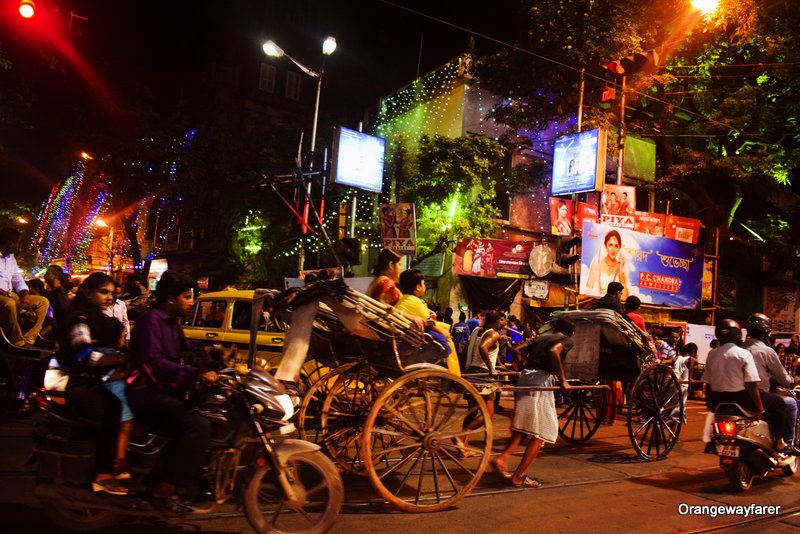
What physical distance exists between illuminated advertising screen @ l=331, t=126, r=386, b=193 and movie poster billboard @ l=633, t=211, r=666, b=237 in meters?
8.68

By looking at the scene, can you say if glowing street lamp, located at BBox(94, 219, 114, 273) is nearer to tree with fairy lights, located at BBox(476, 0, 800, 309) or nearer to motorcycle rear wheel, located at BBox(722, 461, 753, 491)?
tree with fairy lights, located at BBox(476, 0, 800, 309)

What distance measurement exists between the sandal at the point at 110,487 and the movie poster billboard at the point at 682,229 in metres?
19.5

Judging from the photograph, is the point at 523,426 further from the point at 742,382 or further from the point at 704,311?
the point at 704,311

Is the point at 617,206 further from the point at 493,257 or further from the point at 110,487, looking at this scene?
the point at 110,487

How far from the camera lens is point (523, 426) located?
5.93 metres

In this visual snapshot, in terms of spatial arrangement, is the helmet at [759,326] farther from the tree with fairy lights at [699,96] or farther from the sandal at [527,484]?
the tree with fairy lights at [699,96]

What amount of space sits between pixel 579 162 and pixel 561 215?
68.1 inches

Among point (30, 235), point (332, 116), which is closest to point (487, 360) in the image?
point (332, 116)

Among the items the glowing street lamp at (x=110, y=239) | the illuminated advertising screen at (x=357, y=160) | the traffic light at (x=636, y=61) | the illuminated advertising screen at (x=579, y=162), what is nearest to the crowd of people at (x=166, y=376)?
the traffic light at (x=636, y=61)

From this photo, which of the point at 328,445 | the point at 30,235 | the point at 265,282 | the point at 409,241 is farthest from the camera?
the point at 30,235

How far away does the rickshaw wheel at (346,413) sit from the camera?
18.8ft

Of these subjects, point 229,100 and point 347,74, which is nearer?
point 229,100

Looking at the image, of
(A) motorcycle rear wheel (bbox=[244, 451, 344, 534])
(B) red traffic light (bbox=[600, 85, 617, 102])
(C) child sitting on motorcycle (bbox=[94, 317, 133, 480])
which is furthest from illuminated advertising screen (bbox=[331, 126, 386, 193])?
(A) motorcycle rear wheel (bbox=[244, 451, 344, 534])

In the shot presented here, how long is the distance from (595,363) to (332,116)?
69.9ft
